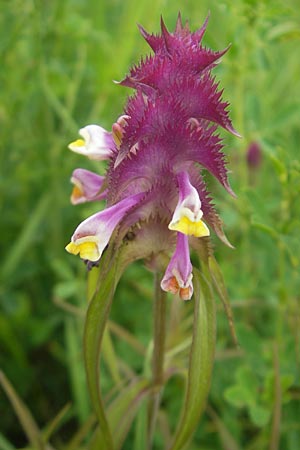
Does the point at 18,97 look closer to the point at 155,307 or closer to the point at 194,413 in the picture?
the point at 155,307

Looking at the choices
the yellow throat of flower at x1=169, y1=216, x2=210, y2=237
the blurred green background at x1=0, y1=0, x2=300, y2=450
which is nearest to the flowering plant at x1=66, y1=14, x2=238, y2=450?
the yellow throat of flower at x1=169, y1=216, x2=210, y2=237

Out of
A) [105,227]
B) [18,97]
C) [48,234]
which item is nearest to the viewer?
[105,227]

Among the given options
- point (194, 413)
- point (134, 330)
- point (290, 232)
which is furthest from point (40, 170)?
point (194, 413)

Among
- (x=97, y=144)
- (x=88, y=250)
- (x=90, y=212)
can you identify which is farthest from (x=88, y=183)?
(x=90, y=212)

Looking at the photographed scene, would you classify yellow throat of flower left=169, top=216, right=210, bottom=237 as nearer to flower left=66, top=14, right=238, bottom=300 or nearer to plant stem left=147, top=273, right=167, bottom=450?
flower left=66, top=14, right=238, bottom=300

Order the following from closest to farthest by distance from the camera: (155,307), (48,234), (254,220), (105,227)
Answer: (105,227), (155,307), (254,220), (48,234)

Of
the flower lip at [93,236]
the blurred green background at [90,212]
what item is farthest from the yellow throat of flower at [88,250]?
the blurred green background at [90,212]

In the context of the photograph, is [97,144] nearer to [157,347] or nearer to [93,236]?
[93,236]
